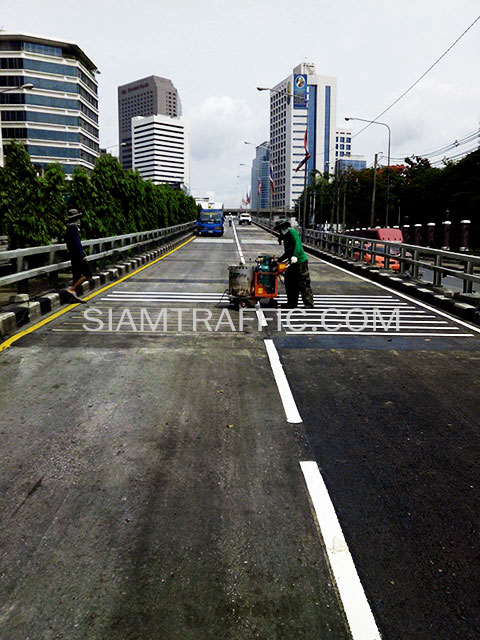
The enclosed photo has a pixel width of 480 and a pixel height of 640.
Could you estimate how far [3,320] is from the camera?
8.99 metres

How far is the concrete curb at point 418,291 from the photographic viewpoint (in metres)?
11.4

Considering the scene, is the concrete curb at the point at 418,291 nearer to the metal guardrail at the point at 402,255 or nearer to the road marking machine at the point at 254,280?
the metal guardrail at the point at 402,255

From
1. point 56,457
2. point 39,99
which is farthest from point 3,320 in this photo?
point 39,99

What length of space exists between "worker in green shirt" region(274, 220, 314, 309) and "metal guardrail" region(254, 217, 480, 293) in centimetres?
311

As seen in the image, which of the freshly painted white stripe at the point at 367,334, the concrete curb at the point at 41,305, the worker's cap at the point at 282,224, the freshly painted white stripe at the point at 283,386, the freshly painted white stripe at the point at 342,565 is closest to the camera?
the freshly painted white stripe at the point at 342,565

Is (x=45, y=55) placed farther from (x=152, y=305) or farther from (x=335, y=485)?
(x=335, y=485)

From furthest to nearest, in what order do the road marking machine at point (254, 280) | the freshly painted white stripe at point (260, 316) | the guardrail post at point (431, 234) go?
the guardrail post at point (431, 234) < the road marking machine at point (254, 280) < the freshly painted white stripe at point (260, 316)

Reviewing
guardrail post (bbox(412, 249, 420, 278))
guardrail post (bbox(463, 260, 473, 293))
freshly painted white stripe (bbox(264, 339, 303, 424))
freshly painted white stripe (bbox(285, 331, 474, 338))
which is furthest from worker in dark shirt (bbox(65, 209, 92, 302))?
guardrail post (bbox(412, 249, 420, 278))

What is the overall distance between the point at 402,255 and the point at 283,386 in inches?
489

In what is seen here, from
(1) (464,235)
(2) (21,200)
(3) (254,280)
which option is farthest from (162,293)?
(1) (464,235)

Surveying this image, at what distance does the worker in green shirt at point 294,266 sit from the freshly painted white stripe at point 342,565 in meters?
8.18

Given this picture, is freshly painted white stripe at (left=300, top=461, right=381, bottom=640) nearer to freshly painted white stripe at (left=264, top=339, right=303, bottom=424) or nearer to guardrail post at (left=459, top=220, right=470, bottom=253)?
freshly painted white stripe at (left=264, top=339, right=303, bottom=424)

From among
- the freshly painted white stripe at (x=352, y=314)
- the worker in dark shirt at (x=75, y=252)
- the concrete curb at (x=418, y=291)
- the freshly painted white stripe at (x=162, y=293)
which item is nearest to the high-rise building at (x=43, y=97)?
the concrete curb at (x=418, y=291)

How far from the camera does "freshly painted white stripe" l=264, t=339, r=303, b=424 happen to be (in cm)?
554
